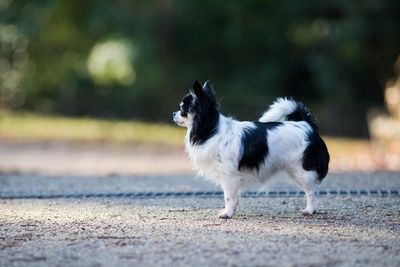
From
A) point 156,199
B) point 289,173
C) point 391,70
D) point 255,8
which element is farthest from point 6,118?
point 289,173

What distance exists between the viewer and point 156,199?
32.3ft

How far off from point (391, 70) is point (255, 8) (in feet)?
20.8

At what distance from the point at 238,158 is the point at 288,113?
0.95 m

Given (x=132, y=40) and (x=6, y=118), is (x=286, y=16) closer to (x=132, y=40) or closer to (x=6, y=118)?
(x=132, y=40)

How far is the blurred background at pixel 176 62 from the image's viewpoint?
91.2 feet

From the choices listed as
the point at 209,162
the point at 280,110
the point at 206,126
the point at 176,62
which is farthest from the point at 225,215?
the point at 176,62

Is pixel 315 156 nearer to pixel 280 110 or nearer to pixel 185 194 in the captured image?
pixel 280 110

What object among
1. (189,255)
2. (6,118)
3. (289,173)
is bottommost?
(189,255)

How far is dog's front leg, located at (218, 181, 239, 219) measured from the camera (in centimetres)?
806

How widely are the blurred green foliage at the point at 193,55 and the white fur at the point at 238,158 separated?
64.7 feet

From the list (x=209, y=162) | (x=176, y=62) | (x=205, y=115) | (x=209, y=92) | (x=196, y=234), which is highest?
(x=176, y=62)

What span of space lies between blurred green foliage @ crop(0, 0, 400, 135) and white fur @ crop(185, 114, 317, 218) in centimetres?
1971

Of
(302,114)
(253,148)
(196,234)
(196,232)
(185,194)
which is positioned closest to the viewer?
(196,234)

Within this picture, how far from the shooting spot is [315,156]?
8.30 m
